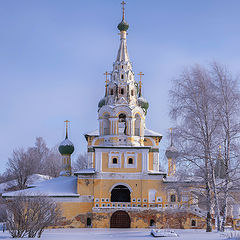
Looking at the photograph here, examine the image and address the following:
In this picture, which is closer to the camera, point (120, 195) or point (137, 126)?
point (120, 195)

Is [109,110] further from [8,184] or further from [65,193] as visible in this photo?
[8,184]

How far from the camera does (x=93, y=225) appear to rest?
27.8m

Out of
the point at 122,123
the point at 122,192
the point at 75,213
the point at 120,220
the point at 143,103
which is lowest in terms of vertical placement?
the point at 120,220

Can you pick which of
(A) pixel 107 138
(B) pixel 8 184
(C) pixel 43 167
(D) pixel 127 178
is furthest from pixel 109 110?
(C) pixel 43 167

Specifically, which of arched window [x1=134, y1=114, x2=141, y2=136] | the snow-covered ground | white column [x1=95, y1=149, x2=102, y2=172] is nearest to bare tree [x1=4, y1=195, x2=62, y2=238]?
the snow-covered ground

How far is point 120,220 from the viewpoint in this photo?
92.6ft

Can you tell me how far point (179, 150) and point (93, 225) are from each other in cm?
980

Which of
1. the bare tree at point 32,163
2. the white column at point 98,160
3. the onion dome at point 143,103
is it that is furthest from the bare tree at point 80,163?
the white column at point 98,160

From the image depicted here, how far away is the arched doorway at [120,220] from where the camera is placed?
28125mm

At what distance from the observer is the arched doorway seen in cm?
2812

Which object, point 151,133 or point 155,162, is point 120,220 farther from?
point 151,133

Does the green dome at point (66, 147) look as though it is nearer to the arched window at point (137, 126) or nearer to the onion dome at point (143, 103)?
the onion dome at point (143, 103)

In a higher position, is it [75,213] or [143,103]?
[143,103]

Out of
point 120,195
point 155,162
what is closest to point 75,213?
point 120,195
